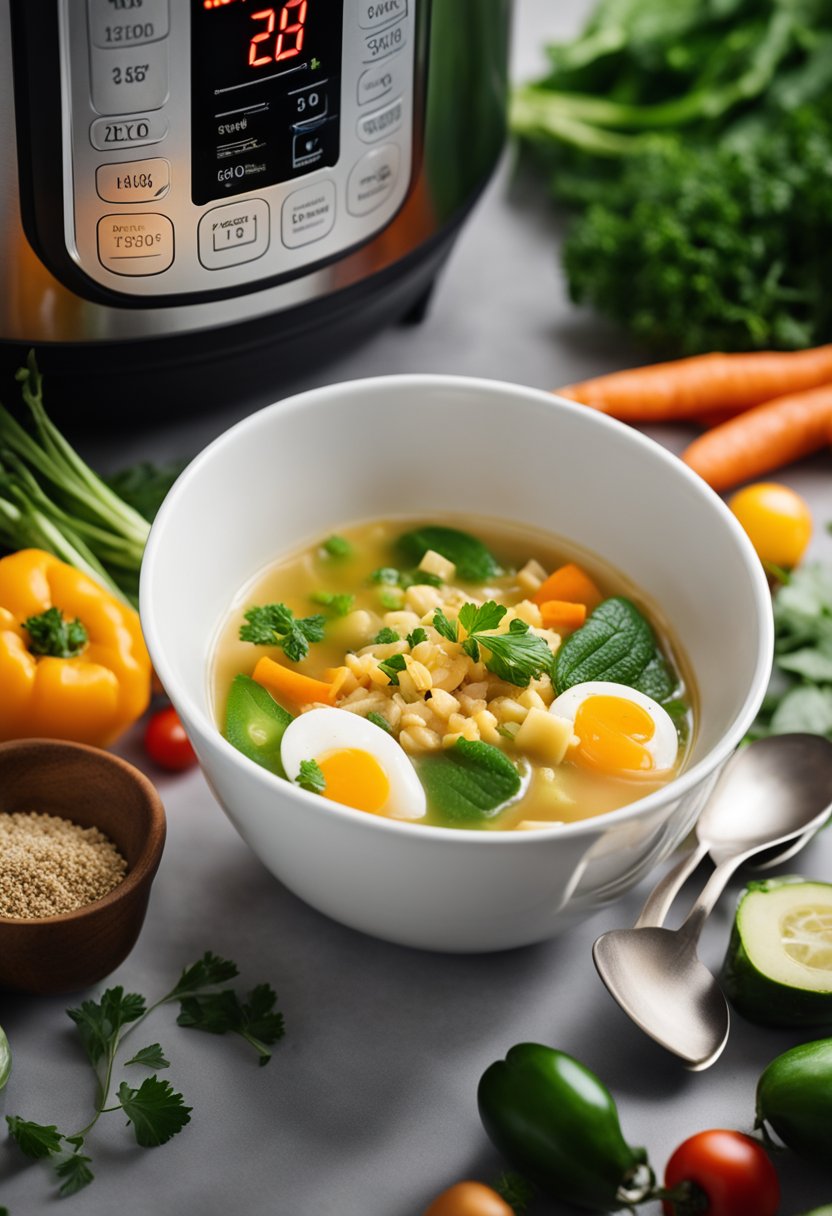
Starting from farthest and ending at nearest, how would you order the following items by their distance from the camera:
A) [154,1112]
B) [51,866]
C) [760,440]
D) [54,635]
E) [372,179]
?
[760,440]
[372,179]
[54,635]
[51,866]
[154,1112]

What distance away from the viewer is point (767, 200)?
2.03 metres

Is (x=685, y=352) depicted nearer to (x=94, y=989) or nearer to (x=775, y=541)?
(x=775, y=541)

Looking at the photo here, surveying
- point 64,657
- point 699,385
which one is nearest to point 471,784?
point 64,657

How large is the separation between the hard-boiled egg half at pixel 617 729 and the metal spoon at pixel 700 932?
0.11 metres

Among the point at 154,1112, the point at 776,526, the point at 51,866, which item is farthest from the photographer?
the point at 776,526

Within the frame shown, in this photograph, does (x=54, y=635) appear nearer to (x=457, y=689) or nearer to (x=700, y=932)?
(x=457, y=689)

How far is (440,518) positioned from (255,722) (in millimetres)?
401

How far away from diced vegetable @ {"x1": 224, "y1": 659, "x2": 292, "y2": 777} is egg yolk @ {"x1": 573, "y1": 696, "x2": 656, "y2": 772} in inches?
11.1

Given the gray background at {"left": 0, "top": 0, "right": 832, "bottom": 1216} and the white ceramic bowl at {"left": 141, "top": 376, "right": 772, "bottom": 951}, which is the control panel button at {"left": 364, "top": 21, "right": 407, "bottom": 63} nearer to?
the white ceramic bowl at {"left": 141, "top": 376, "right": 772, "bottom": 951}

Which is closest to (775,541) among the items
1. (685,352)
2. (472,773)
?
(685,352)

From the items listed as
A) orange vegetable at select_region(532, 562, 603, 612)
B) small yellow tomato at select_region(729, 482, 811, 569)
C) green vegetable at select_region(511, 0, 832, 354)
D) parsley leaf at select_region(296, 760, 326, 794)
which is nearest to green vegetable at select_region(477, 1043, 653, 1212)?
parsley leaf at select_region(296, 760, 326, 794)

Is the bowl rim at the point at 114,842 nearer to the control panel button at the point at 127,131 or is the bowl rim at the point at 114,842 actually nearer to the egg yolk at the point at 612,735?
the egg yolk at the point at 612,735

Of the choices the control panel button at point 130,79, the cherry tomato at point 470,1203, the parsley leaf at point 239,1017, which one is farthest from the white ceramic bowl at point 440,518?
the control panel button at point 130,79

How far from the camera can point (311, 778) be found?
50.3 inches
